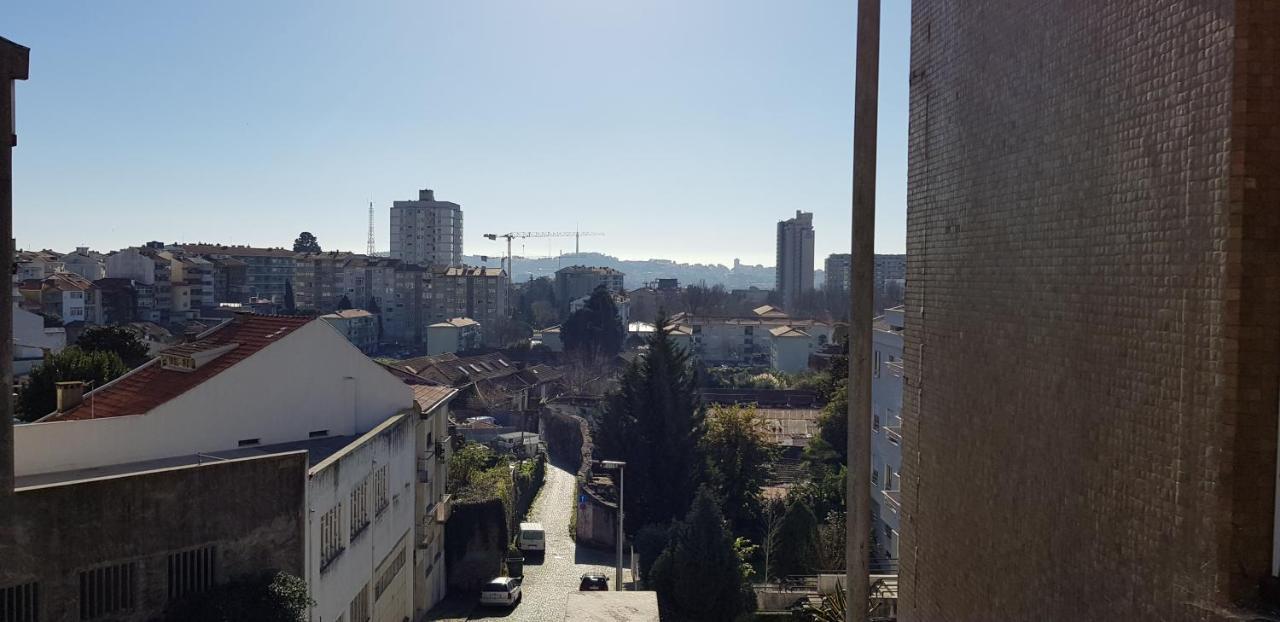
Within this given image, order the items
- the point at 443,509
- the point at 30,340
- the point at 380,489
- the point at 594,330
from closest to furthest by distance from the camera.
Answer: the point at 380,489, the point at 443,509, the point at 30,340, the point at 594,330

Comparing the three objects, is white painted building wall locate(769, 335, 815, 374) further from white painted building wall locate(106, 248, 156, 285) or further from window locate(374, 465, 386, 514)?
window locate(374, 465, 386, 514)

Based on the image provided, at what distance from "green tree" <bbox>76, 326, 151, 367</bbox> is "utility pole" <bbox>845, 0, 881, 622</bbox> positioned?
94.3 feet

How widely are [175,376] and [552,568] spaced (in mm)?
15080

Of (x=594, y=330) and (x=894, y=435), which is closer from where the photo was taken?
(x=894, y=435)

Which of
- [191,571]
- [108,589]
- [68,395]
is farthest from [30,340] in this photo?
[108,589]

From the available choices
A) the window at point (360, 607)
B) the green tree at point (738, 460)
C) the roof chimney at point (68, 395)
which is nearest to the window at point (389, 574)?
the window at point (360, 607)

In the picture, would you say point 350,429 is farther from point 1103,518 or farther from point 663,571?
point 1103,518

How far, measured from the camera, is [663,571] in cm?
2072

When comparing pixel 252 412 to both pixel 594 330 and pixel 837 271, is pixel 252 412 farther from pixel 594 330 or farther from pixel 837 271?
pixel 837 271

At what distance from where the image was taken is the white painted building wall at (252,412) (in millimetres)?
13922

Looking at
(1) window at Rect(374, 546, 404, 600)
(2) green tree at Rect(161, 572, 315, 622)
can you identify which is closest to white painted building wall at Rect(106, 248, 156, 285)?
(1) window at Rect(374, 546, 404, 600)

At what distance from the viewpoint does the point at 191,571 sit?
479 inches

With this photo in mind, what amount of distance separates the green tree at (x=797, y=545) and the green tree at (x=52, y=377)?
55.1 feet

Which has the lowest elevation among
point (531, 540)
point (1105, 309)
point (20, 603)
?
point (531, 540)
